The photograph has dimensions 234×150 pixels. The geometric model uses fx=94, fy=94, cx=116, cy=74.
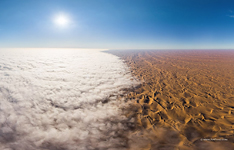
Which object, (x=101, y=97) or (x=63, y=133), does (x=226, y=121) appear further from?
(x=63, y=133)

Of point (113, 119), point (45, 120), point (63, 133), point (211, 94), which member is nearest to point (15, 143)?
point (45, 120)

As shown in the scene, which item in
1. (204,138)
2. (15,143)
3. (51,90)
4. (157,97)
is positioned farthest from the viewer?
(51,90)

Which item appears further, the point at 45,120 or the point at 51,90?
the point at 51,90

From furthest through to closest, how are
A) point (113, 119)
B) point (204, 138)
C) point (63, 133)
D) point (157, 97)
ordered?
point (157, 97), point (113, 119), point (63, 133), point (204, 138)

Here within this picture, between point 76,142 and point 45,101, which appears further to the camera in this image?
point 45,101

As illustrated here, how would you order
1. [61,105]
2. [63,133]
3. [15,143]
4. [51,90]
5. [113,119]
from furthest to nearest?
[51,90]
[61,105]
[113,119]
[63,133]
[15,143]

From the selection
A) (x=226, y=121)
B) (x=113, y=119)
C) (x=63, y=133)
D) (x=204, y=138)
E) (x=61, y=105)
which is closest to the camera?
(x=204, y=138)

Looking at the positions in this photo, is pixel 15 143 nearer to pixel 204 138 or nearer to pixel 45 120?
pixel 45 120

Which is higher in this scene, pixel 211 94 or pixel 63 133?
pixel 211 94

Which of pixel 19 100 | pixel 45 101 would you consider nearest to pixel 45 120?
pixel 45 101

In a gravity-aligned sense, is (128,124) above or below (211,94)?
below
